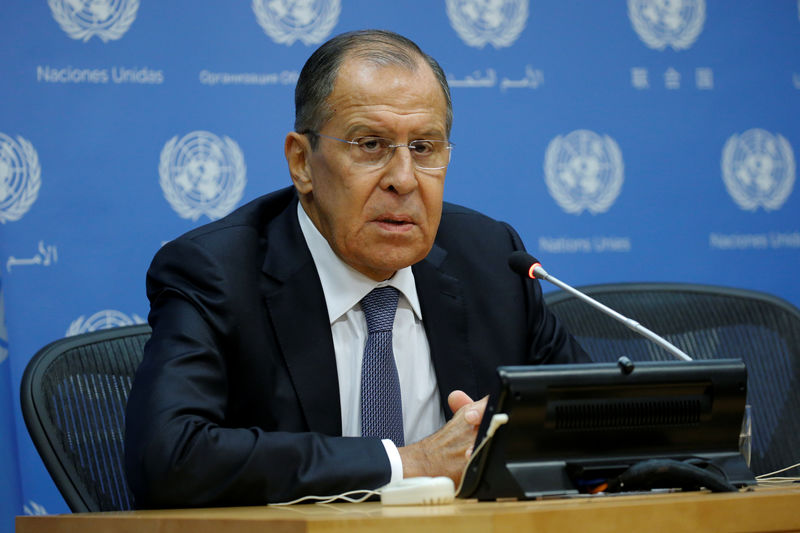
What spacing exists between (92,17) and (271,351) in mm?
1380

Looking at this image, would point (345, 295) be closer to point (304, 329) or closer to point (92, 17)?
point (304, 329)

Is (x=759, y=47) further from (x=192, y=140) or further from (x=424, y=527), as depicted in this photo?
(x=424, y=527)

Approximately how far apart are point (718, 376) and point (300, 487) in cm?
75

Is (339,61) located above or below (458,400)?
above

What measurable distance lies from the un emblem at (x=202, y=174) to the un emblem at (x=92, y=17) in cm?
38

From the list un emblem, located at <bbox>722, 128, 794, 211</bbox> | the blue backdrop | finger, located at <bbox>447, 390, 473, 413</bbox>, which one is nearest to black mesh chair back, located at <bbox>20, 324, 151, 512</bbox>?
the blue backdrop

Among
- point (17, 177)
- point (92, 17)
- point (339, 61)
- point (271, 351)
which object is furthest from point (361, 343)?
point (92, 17)

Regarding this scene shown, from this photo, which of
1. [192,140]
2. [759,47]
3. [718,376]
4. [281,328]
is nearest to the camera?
[718,376]

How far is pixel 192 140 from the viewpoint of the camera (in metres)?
3.03

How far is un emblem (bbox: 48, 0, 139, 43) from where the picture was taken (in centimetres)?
291

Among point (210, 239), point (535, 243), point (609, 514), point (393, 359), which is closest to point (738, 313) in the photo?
point (535, 243)

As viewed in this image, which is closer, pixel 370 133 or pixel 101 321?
pixel 370 133

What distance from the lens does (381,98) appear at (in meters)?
2.26

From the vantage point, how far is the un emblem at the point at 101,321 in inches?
113
